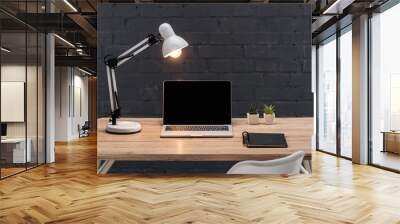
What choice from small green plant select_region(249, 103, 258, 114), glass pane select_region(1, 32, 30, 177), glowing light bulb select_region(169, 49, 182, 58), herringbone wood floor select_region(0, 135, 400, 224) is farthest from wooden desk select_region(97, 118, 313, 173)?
glass pane select_region(1, 32, 30, 177)

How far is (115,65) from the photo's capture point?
3.72 metres

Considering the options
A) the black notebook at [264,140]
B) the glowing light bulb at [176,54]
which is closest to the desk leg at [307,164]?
the black notebook at [264,140]

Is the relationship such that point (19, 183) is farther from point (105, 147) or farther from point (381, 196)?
point (381, 196)

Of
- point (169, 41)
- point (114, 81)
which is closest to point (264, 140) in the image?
point (169, 41)

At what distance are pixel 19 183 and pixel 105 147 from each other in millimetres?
1937

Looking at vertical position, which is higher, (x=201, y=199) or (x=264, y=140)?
(x=264, y=140)

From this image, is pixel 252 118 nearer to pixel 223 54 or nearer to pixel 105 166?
pixel 223 54

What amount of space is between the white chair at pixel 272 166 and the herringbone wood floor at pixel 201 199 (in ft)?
0.70

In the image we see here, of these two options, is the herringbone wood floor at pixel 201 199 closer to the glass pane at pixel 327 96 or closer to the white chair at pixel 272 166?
the white chair at pixel 272 166

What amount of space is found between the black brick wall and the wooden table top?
0.38ft

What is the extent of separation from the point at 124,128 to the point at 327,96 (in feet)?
21.6

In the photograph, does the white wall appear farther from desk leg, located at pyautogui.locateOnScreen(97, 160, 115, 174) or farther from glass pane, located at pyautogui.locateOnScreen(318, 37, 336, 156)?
desk leg, located at pyautogui.locateOnScreen(97, 160, 115, 174)

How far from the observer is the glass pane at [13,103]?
575 cm

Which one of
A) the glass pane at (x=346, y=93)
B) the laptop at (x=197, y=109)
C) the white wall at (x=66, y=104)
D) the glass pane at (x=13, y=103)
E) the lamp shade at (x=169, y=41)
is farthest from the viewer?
the white wall at (x=66, y=104)
